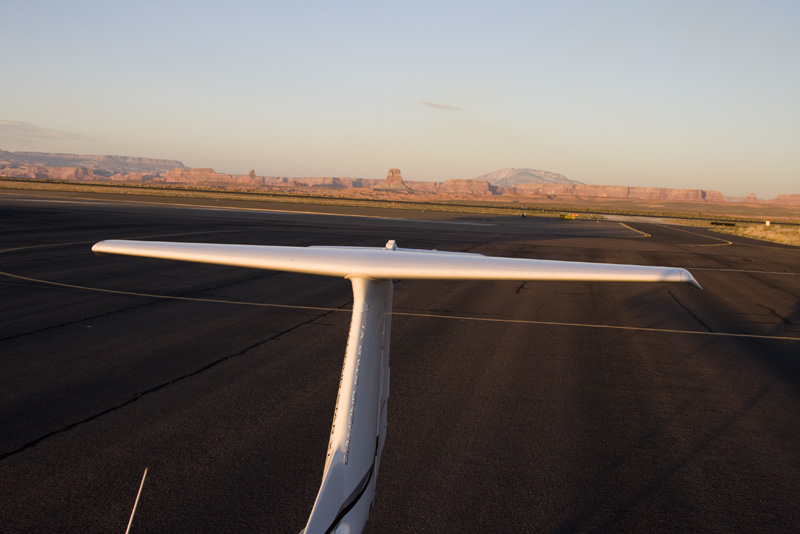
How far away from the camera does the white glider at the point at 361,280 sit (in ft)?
12.9

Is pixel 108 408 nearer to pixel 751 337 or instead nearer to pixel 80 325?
pixel 80 325

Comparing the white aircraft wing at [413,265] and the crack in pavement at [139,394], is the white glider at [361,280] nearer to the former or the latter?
the white aircraft wing at [413,265]

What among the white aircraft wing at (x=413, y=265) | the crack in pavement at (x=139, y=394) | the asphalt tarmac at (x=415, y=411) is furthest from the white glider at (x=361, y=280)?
the crack in pavement at (x=139, y=394)

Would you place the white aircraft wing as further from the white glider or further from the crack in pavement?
the crack in pavement

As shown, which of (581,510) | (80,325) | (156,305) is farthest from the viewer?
(156,305)

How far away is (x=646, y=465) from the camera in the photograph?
26.1ft

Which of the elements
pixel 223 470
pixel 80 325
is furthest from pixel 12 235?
pixel 223 470

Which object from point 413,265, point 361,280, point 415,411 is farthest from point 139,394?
point 413,265

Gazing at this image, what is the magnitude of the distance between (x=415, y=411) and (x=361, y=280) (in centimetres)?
570

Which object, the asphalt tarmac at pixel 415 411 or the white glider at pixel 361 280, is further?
→ the asphalt tarmac at pixel 415 411

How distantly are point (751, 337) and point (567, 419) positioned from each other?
9.41 metres

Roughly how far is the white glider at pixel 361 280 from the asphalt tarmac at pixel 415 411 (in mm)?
2328

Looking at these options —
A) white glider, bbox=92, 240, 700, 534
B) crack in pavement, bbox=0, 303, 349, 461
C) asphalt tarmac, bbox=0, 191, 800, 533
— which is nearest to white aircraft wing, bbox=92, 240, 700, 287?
white glider, bbox=92, 240, 700, 534

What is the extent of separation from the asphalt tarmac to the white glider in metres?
2.33
